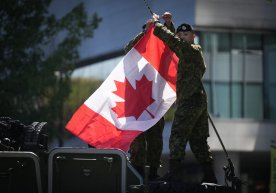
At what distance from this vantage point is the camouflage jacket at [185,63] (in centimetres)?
754

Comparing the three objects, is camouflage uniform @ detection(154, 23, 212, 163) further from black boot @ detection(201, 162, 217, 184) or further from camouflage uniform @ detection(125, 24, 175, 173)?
camouflage uniform @ detection(125, 24, 175, 173)

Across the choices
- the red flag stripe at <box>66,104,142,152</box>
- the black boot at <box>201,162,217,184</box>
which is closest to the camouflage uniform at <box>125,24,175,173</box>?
the red flag stripe at <box>66,104,142,152</box>

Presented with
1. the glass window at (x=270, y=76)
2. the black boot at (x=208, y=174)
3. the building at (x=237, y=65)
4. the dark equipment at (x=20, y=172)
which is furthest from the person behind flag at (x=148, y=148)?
the glass window at (x=270, y=76)

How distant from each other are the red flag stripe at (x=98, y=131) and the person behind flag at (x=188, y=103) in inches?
16.2

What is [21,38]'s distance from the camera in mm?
27062

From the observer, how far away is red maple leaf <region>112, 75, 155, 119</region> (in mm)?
7742

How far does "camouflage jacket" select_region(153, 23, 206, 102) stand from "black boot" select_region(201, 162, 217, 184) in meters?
0.64

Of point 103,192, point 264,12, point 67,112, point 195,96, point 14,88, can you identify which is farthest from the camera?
point 67,112

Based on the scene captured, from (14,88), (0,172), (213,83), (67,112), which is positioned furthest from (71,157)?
(67,112)

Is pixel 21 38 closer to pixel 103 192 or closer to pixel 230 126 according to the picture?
pixel 230 126

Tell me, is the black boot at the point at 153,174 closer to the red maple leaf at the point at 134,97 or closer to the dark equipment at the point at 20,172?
the red maple leaf at the point at 134,97

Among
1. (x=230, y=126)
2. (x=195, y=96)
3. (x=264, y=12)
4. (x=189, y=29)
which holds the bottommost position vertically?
(x=195, y=96)

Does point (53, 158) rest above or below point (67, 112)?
below

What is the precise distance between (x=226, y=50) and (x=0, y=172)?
29420 mm
